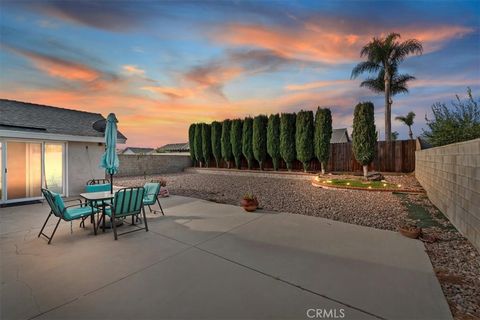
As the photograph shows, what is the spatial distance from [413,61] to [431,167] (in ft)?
48.6

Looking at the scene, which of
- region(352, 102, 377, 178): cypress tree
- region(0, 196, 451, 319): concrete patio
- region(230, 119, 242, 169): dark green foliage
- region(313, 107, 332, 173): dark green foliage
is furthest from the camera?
region(230, 119, 242, 169): dark green foliage

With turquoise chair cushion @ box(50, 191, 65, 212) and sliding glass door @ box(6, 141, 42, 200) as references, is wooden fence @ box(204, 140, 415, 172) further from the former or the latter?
sliding glass door @ box(6, 141, 42, 200)

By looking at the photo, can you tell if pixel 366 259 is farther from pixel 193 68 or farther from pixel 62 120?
pixel 62 120

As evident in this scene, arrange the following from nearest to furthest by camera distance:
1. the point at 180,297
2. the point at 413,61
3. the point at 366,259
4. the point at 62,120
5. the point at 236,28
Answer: the point at 180,297, the point at 366,259, the point at 236,28, the point at 62,120, the point at 413,61

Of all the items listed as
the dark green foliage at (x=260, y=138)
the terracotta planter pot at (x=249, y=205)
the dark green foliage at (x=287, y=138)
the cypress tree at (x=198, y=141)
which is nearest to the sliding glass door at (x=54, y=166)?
the terracotta planter pot at (x=249, y=205)

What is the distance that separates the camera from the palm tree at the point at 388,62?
16766 millimetres

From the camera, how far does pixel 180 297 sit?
2.22 metres

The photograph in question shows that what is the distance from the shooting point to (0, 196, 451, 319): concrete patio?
206cm

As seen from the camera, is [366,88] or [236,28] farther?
[366,88]

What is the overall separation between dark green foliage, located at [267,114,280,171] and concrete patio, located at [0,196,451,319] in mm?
11810

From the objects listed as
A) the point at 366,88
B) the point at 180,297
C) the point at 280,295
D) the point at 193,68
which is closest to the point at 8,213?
the point at 180,297

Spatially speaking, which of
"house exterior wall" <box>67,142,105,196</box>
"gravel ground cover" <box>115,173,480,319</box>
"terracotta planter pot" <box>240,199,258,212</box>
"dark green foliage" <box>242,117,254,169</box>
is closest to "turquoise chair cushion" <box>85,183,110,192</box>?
"gravel ground cover" <box>115,173,480,319</box>

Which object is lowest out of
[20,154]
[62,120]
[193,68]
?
[20,154]

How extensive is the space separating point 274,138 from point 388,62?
468 inches
